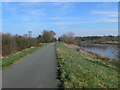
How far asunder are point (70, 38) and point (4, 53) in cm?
8155

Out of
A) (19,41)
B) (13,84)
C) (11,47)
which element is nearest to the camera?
(13,84)

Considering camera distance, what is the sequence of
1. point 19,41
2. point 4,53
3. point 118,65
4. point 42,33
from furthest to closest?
point 42,33
point 19,41
point 4,53
point 118,65

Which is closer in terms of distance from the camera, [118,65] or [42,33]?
[118,65]

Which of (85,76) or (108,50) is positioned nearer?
(85,76)

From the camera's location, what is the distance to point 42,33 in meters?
114

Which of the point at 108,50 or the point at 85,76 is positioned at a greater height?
the point at 85,76

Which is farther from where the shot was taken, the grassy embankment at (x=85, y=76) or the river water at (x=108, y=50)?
the river water at (x=108, y=50)

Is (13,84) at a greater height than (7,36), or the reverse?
(7,36)

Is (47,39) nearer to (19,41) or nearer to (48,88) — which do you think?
(19,41)

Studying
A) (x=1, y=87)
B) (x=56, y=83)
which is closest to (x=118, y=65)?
(x=56, y=83)

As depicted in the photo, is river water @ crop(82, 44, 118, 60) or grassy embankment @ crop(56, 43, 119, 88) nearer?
grassy embankment @ crop(56, 43, 119, 88)

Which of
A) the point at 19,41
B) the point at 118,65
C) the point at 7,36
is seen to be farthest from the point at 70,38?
→ the point at 118,65

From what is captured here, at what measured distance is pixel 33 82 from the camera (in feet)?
29.9

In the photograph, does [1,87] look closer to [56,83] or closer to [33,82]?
[33,82]
